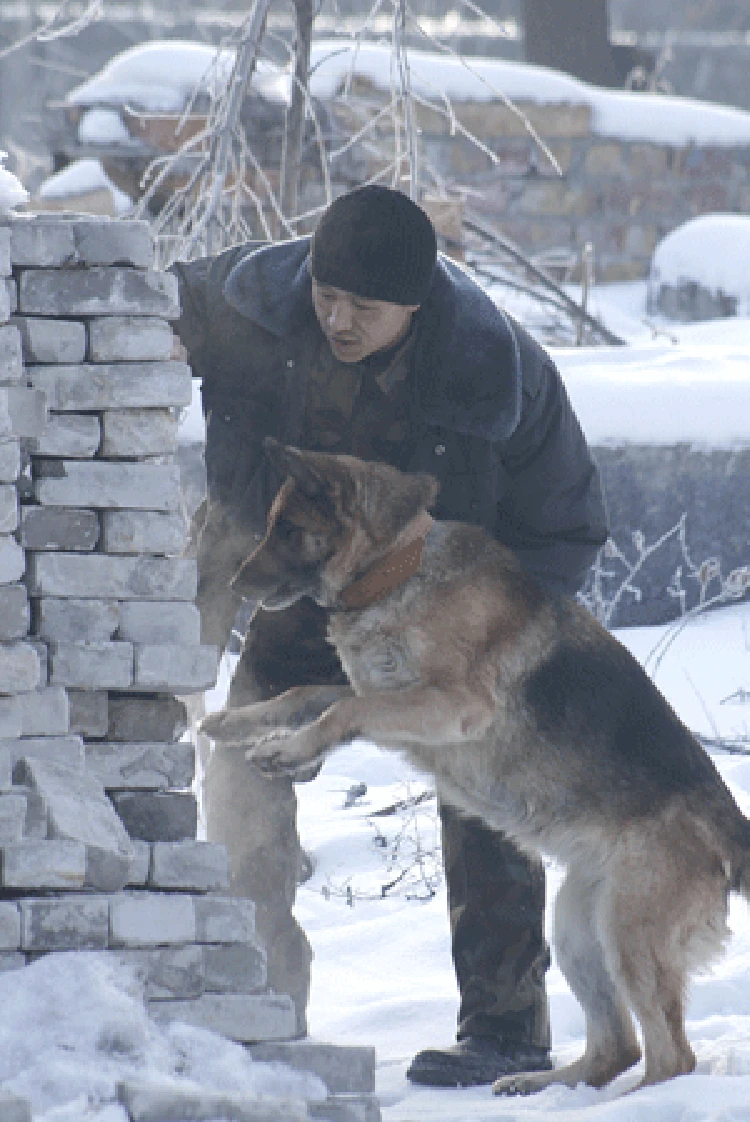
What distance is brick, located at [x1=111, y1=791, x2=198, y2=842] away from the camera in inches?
139

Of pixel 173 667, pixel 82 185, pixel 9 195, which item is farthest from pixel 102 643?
pixel 82 185

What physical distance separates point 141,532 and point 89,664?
0.27 meters

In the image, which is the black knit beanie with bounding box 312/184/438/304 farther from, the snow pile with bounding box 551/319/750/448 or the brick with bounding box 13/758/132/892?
the snow pile with bounding box 551/319/750/448

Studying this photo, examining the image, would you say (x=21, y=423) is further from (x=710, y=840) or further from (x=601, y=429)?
(x=601, y=429)

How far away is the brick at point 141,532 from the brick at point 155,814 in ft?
1.62

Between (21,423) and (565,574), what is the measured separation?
1555mm

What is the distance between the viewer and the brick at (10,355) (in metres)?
→ 3.26

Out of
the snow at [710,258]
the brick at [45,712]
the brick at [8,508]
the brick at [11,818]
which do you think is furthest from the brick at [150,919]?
the snow at [710,258]

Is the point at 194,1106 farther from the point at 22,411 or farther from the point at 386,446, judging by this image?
the point at 386,446

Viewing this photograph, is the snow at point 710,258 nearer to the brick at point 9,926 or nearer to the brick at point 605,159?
the brick at point 605,159

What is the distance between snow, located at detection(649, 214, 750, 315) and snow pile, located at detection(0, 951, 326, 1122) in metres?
9.19

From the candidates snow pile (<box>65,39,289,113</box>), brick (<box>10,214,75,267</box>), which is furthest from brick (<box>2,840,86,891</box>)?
snow pile (<box>65,39,289,113</box>)

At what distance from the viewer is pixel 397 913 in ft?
17.7

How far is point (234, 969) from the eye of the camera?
348cm
